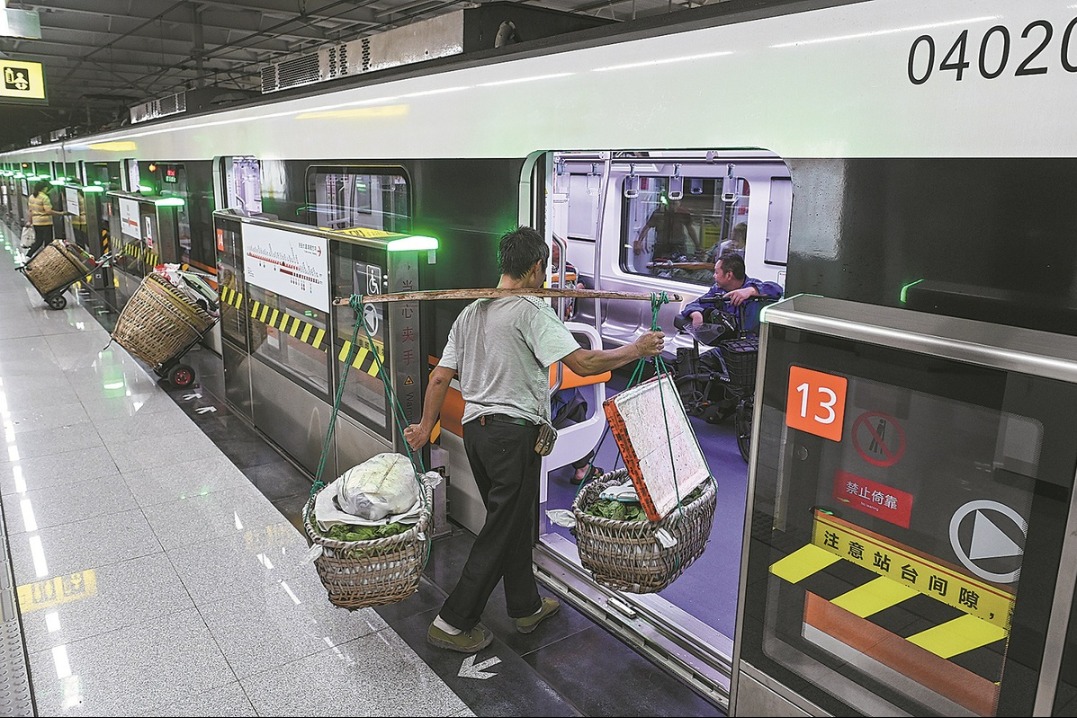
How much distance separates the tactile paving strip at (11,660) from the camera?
2.86m

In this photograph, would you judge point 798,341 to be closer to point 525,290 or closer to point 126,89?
point 525,290

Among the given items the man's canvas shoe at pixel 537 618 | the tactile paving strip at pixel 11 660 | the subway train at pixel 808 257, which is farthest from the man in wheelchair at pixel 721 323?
the tactile paving strip at pixel 11 660

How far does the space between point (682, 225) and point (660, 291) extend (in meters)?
2.75

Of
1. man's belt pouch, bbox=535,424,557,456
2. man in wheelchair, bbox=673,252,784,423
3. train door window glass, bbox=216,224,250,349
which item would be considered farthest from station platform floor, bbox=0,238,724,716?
man in wheelchair, bbox=673,252,784,423

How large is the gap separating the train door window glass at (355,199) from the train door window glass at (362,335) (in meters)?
0.49

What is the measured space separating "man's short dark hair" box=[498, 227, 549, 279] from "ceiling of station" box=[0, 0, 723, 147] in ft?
14.8

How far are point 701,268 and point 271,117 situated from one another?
13.4 ft

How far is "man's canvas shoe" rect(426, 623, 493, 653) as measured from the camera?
3.30 metres

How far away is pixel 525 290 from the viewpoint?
304cm

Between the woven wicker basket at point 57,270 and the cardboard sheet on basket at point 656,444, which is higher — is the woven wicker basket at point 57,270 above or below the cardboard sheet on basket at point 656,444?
below

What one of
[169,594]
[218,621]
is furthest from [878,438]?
[169,594]

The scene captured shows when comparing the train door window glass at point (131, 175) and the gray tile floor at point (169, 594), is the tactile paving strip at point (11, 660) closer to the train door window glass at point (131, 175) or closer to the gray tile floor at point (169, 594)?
the gray tile floor at point (169, 594)

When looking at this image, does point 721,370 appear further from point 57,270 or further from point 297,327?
point 57,270

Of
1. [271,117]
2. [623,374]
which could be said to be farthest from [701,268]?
[271,117]
